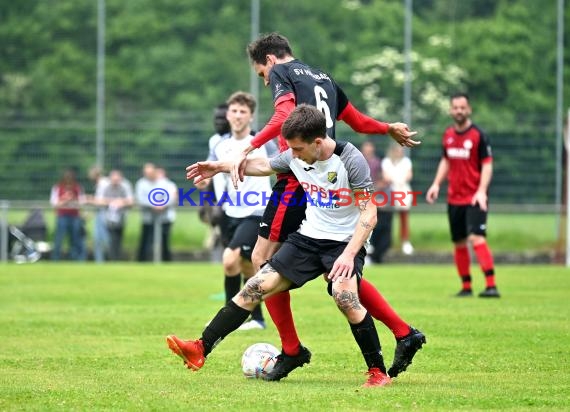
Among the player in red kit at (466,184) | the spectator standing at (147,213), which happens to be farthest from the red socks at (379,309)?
the spectator standing at (147,213)

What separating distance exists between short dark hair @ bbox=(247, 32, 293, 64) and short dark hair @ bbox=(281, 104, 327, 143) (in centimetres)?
161

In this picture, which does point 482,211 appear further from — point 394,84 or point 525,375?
point 394,84

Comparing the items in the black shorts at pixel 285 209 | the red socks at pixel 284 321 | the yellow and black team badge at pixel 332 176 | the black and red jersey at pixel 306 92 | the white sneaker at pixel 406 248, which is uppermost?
the black and red jersey at pixel 306 92

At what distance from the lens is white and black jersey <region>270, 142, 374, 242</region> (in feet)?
24.9

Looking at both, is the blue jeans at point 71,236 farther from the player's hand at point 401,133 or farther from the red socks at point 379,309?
the red socks at point 379,309

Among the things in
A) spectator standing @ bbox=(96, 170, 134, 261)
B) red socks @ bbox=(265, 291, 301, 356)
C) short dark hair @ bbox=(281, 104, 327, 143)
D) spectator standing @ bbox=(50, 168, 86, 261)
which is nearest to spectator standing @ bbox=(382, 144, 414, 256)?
spectator standing @ bbox=(96, 170, 134, 261)

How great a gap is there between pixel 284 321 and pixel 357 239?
3.22 ft

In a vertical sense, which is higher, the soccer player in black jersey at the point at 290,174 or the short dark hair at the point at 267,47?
the short dark hair at the point at 267,47

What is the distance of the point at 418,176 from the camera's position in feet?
94.0

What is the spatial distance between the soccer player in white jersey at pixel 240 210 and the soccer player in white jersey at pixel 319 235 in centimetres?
347

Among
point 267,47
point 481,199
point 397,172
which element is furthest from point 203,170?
point 397,172

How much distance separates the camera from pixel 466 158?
14992 millimetres

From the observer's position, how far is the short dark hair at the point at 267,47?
898 centimetres

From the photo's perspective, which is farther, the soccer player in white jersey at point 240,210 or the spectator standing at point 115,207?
the spectator standing at point 115,207
